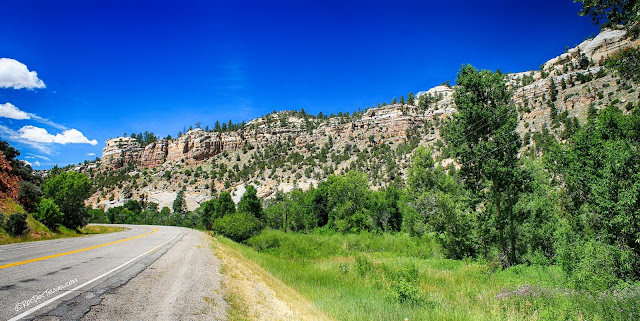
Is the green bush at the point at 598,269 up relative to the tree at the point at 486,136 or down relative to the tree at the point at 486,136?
down

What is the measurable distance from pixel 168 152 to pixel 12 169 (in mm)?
152098

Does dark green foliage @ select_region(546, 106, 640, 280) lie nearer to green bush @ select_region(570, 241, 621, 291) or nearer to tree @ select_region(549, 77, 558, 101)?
green bush @ select_region(570, 241, 621, 291)

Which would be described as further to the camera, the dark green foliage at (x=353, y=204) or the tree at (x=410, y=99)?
the tree at (x=410, y=99)

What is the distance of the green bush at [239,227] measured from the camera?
43.5 m

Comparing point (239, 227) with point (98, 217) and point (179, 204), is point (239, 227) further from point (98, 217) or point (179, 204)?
point (179, 204)

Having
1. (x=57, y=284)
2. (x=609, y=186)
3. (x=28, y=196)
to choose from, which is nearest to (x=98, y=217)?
(x=28, y=196)

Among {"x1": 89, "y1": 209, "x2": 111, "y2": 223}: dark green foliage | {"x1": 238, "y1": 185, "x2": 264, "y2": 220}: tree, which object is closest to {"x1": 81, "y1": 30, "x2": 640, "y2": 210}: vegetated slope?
{"x1": 89, "y1": 209, "x2": 111, "y2": 223}: dark green foliage

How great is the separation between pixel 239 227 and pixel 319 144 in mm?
105812

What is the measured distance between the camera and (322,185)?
76312 millimetres

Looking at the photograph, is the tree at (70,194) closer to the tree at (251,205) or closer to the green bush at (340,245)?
the green bush at (340,245)

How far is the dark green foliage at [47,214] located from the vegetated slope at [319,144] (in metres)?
75.4

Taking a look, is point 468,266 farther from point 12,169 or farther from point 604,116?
point 12,169

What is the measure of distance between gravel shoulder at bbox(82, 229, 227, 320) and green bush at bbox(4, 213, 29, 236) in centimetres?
1771

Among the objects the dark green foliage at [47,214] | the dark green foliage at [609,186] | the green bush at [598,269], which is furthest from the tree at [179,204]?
the green bush at [598,269]
